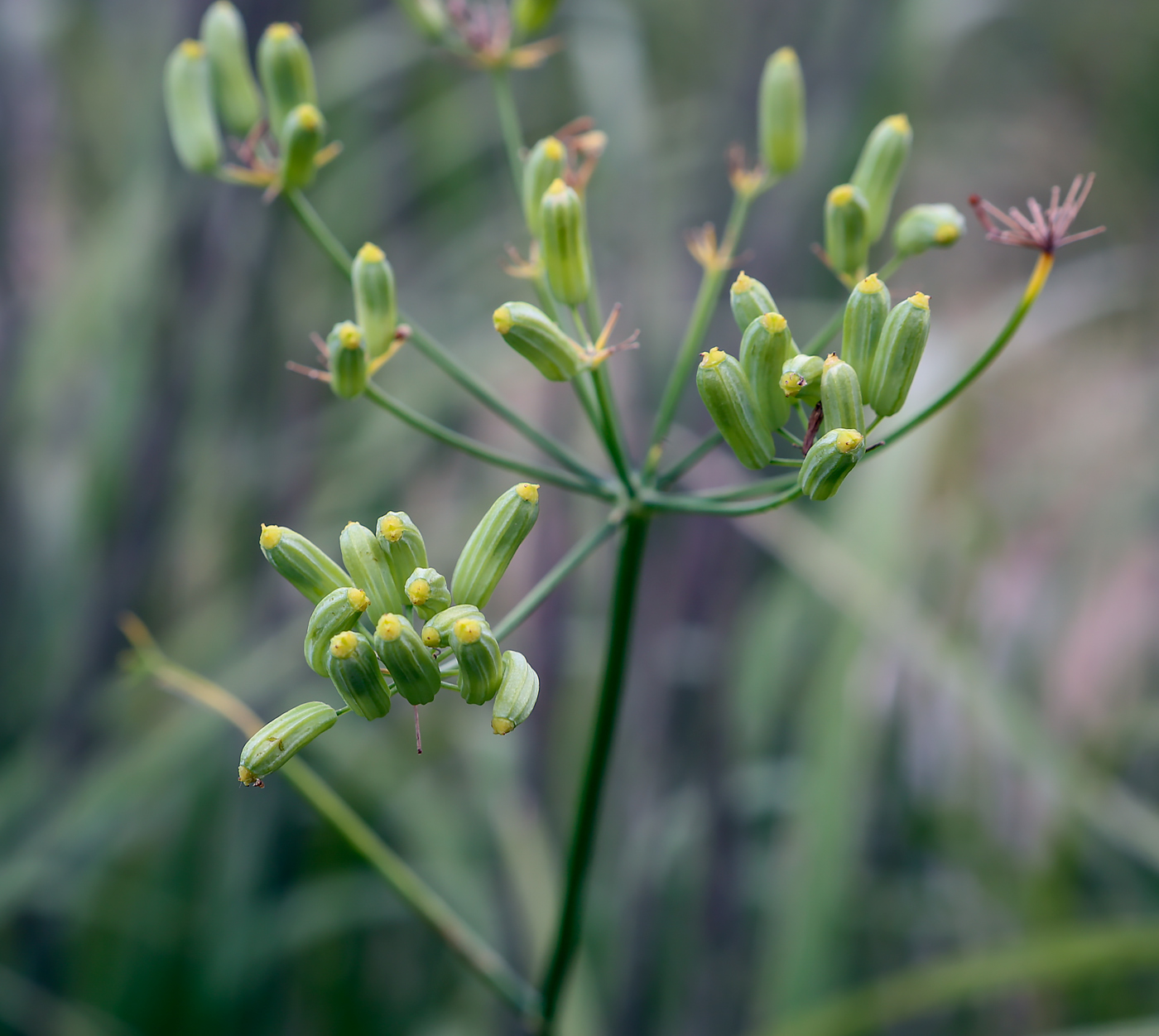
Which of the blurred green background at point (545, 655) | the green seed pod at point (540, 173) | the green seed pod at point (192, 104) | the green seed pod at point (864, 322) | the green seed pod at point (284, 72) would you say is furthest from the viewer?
the blurred green background at point (545, 655)

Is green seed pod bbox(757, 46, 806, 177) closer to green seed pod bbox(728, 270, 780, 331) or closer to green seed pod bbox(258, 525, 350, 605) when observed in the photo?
green seed pod bbox(728, 270, 780, 331)

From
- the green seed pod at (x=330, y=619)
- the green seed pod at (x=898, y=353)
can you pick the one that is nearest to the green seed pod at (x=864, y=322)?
the green seed pod at (x=898, y=353)

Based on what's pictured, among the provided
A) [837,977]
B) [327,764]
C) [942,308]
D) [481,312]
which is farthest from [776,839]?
[942,308]

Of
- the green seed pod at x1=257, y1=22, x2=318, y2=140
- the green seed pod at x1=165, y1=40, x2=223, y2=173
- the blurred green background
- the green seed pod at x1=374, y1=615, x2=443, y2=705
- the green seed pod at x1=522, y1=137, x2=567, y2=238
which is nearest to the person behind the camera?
the green seed pod at x1=374, y1=615, x2=443, y2=705

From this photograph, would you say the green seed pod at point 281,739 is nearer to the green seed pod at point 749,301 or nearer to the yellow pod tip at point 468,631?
the yellow pod tip at point 468,631

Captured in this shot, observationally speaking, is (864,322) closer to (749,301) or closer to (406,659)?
(749,301)

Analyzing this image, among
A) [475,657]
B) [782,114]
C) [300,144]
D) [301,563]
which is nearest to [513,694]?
[475,657]

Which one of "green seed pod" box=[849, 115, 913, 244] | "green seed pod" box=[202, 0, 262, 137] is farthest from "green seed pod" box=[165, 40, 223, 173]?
"green seed pod" box=[849, 115, 913, 244]
